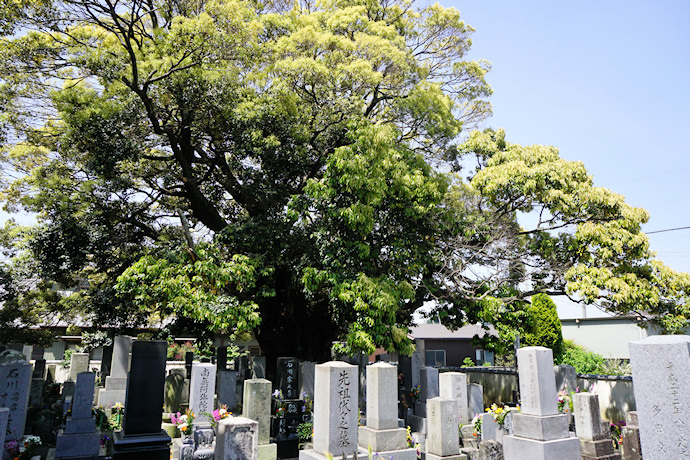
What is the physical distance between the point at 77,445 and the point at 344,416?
6.43 m

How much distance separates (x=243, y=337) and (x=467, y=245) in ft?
66.9

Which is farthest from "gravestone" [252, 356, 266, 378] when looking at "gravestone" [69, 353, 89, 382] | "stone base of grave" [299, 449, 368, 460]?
"stone base of grave" [299, 449, 368, 460]

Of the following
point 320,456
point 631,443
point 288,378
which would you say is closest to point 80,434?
point 288,378

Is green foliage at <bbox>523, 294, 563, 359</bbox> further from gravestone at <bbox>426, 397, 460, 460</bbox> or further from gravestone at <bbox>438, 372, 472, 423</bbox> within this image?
gravestone at <bbox>426, 397, 460, 460</bbox>

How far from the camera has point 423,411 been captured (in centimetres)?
1257

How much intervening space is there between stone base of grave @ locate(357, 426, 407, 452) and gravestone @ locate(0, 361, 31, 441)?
6992 millimetres

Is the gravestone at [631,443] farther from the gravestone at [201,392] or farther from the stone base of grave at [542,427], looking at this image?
the gravestone at [201,392]

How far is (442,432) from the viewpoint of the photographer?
28.3 feet

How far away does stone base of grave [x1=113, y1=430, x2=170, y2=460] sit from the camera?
6.46 m

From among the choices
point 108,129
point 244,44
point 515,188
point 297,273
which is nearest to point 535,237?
point 515,188

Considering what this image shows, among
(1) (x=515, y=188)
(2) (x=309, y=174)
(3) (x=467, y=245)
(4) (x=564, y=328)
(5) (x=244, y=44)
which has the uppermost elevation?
(5) (x=244, y=44)

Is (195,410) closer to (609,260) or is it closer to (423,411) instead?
(423,411)

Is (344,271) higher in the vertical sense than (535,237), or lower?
lower

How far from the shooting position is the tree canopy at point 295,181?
11883 mm
